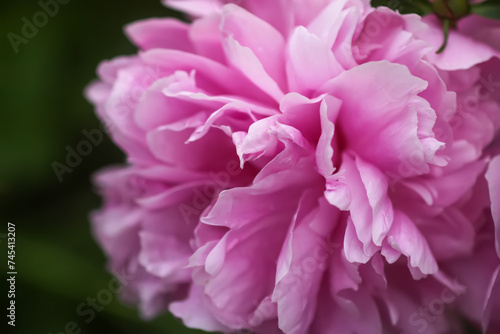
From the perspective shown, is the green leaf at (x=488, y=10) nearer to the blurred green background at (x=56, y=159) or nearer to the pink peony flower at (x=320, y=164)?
the pink peony flower at (x=320, y=164)

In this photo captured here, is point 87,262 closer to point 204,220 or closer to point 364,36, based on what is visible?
point 204,220

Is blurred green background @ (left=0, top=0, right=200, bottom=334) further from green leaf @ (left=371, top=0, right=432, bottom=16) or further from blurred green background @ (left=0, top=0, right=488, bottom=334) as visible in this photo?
green leaf @ (left=371, top=0, right=432, bottom=16)

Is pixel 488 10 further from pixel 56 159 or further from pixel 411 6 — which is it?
pixel 56 159

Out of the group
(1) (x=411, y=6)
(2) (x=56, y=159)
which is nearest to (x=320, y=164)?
(1) (x=411, y=6)

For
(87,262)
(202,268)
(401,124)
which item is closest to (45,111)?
(87,262)

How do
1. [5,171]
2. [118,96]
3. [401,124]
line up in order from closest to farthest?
[401,124], [118,96], [5,171]
